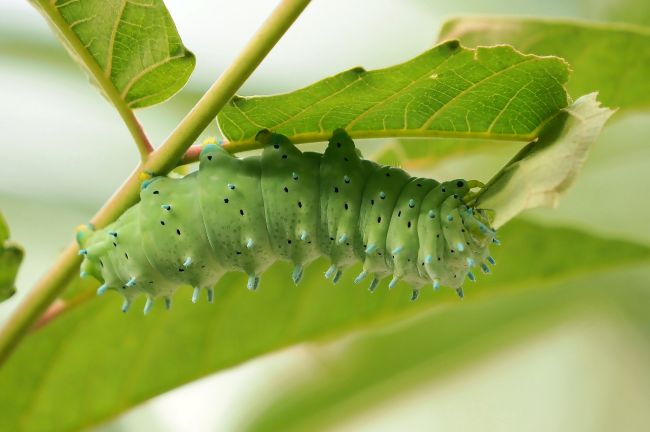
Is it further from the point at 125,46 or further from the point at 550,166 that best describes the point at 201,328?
the point at 550,166

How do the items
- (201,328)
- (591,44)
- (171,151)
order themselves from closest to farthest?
(171,151), (591,44), (201,328)

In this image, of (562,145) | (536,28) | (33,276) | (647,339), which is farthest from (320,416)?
(647,339)

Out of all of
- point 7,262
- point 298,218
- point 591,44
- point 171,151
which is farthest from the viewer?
point 591,44

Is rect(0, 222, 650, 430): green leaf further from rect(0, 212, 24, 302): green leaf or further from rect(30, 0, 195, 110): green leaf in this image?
rect(30, 0, 195, 110): green leaf

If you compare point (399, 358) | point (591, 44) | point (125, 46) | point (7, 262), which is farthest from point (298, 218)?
point (399, 358)

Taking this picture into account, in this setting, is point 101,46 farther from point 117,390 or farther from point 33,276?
point 33,276

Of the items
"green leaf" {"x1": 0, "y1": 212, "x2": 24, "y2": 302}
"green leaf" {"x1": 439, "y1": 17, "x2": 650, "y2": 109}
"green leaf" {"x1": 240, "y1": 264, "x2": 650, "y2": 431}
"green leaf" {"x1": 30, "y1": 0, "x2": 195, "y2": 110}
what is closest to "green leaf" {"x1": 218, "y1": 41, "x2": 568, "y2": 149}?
"green leaf" {"x1": 30, "y1": 0, "x2": 195, "y2": 110}
